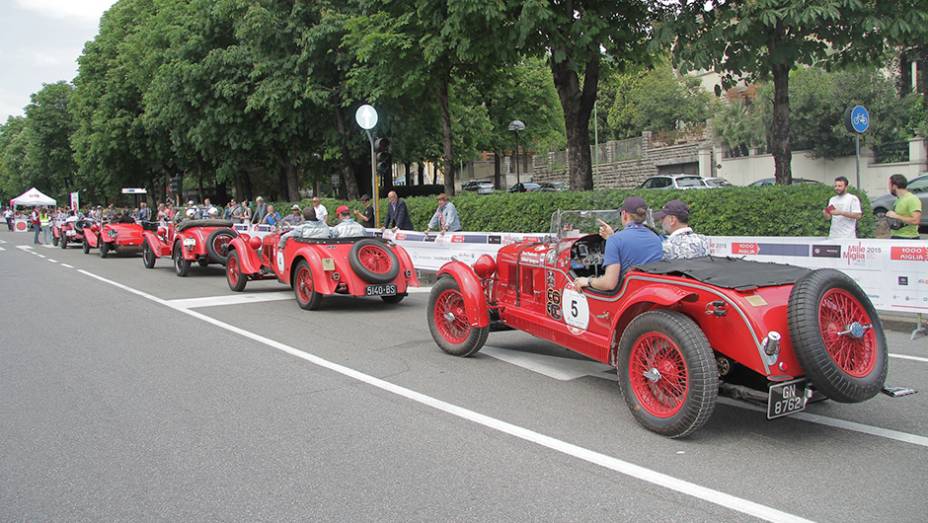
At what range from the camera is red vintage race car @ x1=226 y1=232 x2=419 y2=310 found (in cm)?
1038

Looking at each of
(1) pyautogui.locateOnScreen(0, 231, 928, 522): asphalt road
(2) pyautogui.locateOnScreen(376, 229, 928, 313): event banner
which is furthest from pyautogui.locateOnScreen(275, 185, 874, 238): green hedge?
(1) pyautogui.locateOnScreen(0, 231, 928, 522): asphalt road

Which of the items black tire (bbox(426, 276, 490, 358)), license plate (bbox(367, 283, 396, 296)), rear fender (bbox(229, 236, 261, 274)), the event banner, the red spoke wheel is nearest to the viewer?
black tire (bbox(426, 276, 490, 358))

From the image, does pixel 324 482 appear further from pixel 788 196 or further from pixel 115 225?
pixel 115 225

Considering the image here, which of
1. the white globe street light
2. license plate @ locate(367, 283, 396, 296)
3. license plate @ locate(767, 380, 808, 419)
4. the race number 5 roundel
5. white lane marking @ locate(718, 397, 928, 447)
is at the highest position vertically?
the white globe street light

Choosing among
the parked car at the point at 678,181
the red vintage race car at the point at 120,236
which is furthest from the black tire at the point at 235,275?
the parked car at the point at 678,181

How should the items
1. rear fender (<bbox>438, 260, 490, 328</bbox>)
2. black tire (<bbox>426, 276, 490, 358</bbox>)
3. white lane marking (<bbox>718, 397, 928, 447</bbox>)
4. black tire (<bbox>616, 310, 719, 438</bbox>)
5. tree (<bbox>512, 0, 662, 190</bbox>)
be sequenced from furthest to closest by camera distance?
tree (<bbox>512, 0, 662, 190</bbox>)
black tire (<bbox>426, 276, 490, 358</bbox>)
rear fender (<bbox>438, 260, 490, 328</bbox>)
white lane marking (<bbox>718, 397, 928, 447</bbox>)
black tire (<bbox>616, 310, 719, 438</bbox>)

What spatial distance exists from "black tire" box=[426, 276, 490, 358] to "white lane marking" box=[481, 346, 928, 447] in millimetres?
338

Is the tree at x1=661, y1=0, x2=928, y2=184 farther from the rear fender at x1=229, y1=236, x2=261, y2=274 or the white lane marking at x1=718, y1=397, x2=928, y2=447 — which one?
the rear fender at x1=229, y1=236, x2=261, y2=274

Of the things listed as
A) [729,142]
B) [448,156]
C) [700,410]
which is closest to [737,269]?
[700,410]

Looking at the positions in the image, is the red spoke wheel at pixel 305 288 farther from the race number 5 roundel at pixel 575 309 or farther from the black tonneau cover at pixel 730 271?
the black tonneau cover at pixel 730 271

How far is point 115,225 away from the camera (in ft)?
76.7

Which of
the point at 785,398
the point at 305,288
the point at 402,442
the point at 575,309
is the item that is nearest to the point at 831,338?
the point at 785,398

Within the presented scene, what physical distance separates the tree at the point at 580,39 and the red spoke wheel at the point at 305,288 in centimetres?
635

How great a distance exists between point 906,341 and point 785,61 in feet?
22.6
